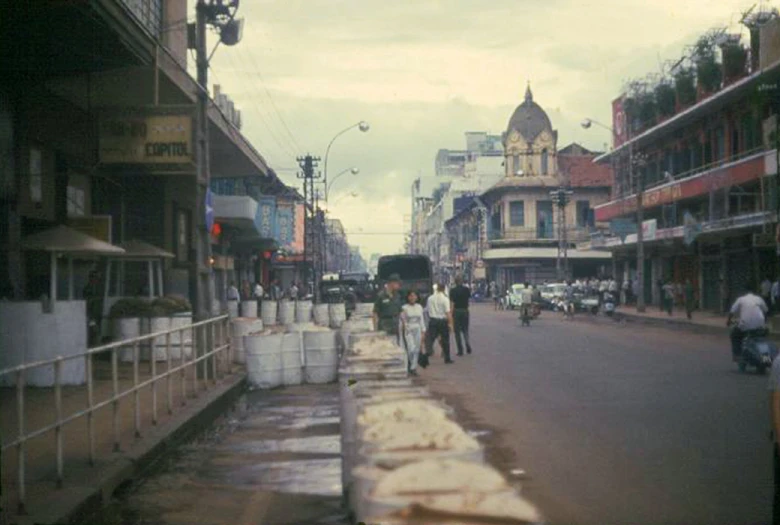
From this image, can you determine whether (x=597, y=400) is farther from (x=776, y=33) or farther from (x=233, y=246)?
(x=233, y=246)

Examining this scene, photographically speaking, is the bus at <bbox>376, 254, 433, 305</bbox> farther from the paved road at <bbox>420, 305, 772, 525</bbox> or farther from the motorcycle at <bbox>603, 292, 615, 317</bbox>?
the paved road at <bbox>420, 305, 772, 525</bbox>

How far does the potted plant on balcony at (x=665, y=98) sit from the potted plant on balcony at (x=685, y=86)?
195cm

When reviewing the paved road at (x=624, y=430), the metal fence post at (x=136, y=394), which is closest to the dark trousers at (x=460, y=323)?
the paved road at (x=624, y=430)

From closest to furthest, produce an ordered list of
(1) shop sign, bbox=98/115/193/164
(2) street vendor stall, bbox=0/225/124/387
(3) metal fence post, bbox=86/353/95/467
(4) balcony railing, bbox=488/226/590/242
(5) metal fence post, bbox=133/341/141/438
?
(3) metal fence post, bbox=86/353/95/467 < (5) metal fence post, bbox=133/341/141/438 < (2) street vendor stall, bbox=0/225/124/387 < (1) shop sign, bbox=98/115/193/164 < (4) balcony railing, bbox=488/226/590/242

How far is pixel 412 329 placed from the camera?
2145 cm

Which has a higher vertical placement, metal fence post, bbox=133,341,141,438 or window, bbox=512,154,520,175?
window, bbox=512,154,520,175

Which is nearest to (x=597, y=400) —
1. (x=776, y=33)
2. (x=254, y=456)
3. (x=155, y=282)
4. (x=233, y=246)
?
(x=254, y=456)

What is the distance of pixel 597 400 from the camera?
16.6 m

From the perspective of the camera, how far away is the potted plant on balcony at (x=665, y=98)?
63219mm

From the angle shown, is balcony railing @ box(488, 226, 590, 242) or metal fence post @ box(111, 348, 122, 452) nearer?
metal fence post @ box(111, 348, 122, 452)

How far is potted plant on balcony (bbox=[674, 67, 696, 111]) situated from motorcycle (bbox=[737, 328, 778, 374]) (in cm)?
4045

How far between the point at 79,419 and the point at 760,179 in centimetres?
4136

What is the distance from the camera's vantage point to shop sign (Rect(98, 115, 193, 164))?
20.4 metres

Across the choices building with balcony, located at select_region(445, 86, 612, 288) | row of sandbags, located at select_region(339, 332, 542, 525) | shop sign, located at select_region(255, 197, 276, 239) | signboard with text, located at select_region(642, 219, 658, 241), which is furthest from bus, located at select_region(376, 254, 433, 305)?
building with balcony, located at select_region(445, 86, 612, 288)
